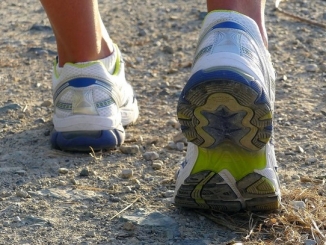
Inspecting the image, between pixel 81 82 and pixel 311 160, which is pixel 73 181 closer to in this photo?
pixel 81 82

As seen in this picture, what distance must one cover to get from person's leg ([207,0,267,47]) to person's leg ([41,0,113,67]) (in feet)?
1.68

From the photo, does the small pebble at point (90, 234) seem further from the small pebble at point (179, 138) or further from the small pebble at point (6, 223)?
the small pebble at point (179, 138)

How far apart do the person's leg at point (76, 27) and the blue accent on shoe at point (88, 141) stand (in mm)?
225

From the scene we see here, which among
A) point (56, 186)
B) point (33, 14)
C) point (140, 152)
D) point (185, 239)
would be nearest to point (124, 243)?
point (185, 239)

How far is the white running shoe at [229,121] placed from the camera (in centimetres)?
160

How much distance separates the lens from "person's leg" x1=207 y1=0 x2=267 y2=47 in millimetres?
1903

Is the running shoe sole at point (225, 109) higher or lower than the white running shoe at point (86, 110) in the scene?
higher

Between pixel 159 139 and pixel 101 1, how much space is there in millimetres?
1911

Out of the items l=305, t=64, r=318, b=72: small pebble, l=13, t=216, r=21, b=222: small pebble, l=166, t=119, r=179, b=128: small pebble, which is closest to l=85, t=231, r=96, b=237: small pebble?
l=13, t=216, r=21, b=222: small pebble

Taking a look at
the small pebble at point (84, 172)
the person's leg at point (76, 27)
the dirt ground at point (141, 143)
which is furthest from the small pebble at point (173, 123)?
the small pebble at point (84, 172)

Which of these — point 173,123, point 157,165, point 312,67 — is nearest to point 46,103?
point 173,123

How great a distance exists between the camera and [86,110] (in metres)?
2.31

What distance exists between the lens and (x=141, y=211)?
1938mm

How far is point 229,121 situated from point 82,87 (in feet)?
2.53
